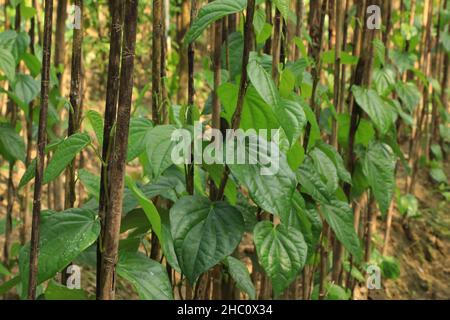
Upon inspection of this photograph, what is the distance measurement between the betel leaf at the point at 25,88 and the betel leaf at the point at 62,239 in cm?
55

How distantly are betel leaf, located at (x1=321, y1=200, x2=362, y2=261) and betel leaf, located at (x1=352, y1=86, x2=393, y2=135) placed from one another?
0.23 metres

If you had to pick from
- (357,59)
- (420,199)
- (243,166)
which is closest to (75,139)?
(243,166)

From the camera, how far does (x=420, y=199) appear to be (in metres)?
2.71

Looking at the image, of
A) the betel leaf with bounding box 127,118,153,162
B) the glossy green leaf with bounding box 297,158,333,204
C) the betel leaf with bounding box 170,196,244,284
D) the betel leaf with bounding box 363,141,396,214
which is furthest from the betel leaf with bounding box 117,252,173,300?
the betel leaf with bounding box 363,141,396,214

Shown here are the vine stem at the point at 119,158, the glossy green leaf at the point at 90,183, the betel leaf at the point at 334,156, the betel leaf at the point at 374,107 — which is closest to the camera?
the vine stem at the point at 119,158

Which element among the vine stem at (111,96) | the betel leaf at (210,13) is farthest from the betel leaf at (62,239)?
the betel leaf at (210,13)

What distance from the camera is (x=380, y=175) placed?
1.42m

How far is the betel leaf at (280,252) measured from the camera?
0.96m

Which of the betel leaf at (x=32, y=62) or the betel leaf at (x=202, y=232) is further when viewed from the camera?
the betel leaf at (x=32, y=62)

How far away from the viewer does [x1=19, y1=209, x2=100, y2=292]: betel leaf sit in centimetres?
77

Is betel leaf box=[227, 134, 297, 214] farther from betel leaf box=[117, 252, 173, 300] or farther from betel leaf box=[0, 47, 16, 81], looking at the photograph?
betel leaf box=[0, 47, 16, 81]

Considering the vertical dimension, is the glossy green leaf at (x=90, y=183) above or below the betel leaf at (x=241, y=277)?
above

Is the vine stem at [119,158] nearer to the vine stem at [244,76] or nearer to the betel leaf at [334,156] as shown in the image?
the vine stem at [244,76]

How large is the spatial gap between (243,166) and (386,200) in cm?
60
